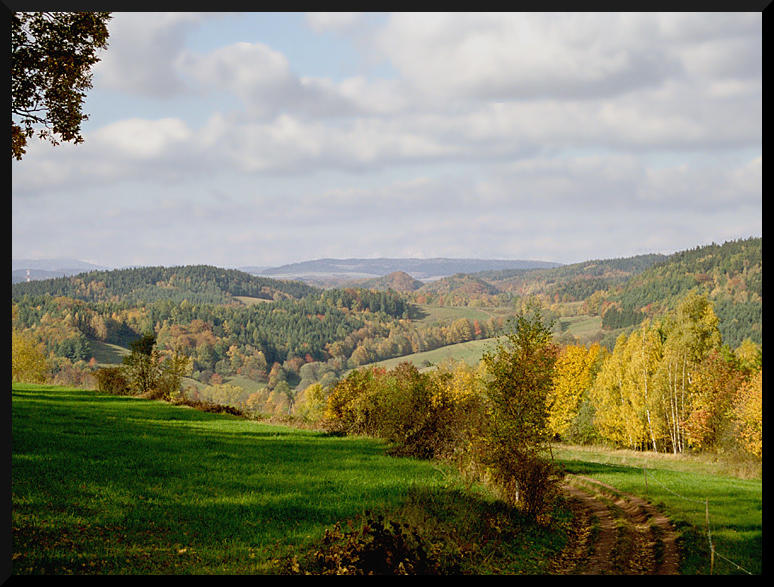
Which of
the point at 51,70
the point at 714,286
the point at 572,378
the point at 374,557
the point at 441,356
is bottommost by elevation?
the point at 374,557

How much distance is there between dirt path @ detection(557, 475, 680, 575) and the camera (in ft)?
17.4

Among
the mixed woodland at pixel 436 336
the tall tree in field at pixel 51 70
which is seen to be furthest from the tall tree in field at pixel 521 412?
the tall tree in field at pixel 51 70

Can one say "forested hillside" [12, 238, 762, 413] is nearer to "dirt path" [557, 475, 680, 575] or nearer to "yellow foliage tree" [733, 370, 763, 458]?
"yellow foliage tree" [733, 370, 763, 458]

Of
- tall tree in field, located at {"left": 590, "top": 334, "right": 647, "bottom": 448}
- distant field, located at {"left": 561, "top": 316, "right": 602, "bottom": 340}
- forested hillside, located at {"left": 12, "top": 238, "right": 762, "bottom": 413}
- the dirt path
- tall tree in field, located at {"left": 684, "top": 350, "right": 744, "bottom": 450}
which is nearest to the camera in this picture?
the dirt path

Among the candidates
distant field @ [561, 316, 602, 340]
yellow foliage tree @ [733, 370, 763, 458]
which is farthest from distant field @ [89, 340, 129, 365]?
yellow foliage tree @ [733, 370, 763, 458]

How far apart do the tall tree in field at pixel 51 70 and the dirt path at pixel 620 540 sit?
24.6 ft

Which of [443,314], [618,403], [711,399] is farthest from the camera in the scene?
[443,314]

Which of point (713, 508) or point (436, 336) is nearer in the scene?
point (713, 508)

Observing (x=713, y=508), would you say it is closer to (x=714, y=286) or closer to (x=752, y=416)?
(x=752, y=416)

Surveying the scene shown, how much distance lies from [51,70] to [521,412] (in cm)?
694

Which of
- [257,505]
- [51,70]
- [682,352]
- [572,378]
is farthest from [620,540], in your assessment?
[572,378]


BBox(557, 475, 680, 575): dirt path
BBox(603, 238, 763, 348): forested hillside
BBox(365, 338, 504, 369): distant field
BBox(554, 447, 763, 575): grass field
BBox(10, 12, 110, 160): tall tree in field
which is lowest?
BBox(557, 475, 680, 575): dirt path

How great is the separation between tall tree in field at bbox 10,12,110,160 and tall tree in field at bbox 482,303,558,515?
5.93m

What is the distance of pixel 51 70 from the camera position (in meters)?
6.24
